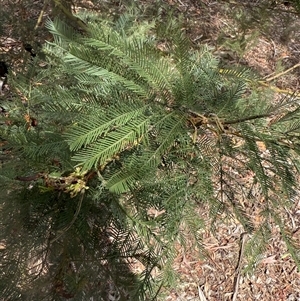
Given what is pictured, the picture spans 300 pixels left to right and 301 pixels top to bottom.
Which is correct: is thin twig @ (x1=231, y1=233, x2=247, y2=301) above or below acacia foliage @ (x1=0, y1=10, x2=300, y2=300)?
below

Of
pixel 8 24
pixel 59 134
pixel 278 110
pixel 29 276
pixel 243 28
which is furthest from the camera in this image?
pixel 243 28

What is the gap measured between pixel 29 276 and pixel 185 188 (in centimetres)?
96

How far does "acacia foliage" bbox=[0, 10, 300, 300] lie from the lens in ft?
4.06

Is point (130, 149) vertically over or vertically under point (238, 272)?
over

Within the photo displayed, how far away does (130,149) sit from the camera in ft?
4.91

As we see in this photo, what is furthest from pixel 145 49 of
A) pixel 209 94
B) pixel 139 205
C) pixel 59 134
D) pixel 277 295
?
pixel 277 295

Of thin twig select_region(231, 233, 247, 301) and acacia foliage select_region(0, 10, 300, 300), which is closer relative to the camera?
acacia foliage select_region(0, 10, 300, 300)

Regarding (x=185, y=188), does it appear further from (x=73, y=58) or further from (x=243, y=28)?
(x=243, y=28)

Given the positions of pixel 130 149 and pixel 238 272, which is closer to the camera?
pixel 130 149

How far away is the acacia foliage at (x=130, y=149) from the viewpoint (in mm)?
1238

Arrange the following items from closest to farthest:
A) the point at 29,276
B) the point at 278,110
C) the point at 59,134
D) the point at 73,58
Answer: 1. the point at 73,58
2. the point at 278,110
3. the point at 59,134
4. the point at 29,276

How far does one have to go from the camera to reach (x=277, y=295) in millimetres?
3002

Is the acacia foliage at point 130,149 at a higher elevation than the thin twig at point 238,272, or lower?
higher

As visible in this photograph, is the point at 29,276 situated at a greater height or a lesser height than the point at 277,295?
greater
